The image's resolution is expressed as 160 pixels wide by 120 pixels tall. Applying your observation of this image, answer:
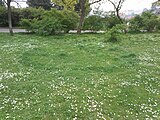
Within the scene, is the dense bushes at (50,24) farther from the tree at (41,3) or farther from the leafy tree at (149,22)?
the tree at (41,3)

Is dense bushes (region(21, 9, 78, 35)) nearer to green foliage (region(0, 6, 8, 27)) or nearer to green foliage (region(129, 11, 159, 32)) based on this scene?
Answer: green foliage (region(0, 6, 8, 27))

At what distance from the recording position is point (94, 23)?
29.3m

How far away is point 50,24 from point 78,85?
1510 centimetres

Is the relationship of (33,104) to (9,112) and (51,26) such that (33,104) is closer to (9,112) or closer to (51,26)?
(9,112)

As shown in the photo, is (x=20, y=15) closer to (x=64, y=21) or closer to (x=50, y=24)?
(x=64, y=21)

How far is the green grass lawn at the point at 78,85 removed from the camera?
23.0 ft

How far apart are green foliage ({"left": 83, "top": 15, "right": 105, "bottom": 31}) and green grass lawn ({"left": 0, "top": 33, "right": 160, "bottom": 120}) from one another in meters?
14.5

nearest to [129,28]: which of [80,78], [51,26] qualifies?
[51,26]

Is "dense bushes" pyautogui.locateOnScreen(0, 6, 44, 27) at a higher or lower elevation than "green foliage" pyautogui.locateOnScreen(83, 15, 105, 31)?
higher

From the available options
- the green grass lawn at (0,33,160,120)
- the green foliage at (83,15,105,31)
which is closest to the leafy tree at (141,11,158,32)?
the green foliage at (83,15,105,31)

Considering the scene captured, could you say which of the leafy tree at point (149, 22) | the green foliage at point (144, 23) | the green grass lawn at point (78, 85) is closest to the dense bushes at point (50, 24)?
the green foliage at point (144, 23)

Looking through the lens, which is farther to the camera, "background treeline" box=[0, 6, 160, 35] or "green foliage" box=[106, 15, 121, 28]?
"green foliage" box=[106, 15, 121, 28]

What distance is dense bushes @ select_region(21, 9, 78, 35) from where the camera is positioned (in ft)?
76.1

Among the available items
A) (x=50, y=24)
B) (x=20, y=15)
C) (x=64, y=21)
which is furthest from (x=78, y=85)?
(x=20, y=15)
